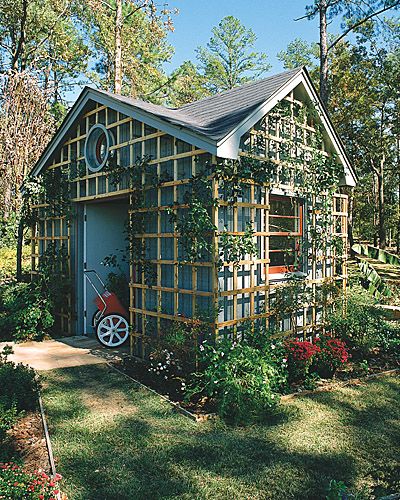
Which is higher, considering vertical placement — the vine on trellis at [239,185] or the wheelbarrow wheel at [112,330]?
the vine on trellis at [239,185]

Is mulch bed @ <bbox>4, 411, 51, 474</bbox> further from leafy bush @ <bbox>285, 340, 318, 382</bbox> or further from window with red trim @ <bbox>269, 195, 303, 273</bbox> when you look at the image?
window with red trim @ <bbox>269, 195, 303, 273</bbox>

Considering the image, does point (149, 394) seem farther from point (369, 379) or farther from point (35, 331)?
point (35, 331)

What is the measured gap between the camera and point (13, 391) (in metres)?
5.42

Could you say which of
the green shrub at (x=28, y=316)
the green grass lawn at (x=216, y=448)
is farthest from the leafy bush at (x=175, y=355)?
the green shrub at (x=28, y=316)

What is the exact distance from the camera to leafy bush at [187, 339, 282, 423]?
5.23 metres

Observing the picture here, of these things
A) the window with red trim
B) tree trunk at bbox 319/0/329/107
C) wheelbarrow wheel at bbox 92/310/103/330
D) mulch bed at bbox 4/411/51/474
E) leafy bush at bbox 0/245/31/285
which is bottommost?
mulch bed at bbox 4/411/51/474

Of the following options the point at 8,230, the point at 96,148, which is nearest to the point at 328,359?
the point at 96,148

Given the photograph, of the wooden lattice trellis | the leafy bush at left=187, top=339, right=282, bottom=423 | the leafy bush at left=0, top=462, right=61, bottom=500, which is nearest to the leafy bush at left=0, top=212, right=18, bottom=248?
the wooden lattice trellis

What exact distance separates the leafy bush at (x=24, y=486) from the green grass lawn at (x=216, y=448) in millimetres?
586

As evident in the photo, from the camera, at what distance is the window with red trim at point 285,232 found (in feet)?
25.5

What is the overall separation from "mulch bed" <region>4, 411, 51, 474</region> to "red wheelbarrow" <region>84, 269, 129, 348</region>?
9.57ft

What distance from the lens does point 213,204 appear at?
6062 millimetres

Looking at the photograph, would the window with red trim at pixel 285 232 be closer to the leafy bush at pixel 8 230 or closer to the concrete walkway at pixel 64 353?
the concrete walkway at pixel 64 353

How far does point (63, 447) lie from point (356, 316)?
5.27 metres
